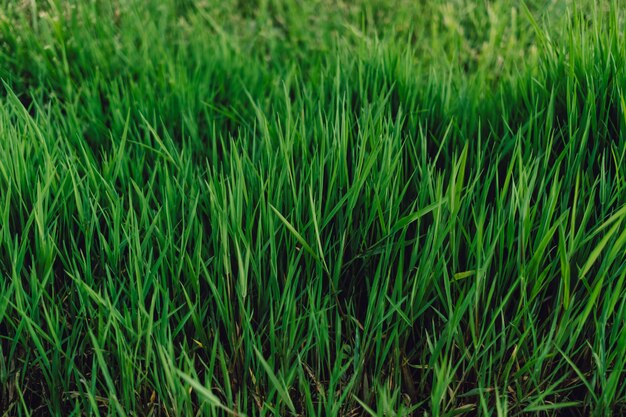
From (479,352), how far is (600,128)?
54 centimetres

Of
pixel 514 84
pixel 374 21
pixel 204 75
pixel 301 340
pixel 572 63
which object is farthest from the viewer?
pixel 374 21

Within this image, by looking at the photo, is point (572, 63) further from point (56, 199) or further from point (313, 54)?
point (56, 199)

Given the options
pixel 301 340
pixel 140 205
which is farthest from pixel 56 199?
pixel 301 340

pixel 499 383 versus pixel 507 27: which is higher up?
pixel 507 27

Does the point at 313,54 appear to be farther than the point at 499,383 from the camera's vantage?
Yes

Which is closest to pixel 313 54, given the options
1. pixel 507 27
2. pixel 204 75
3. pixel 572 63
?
pixel 204 75

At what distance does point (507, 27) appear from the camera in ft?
6.87

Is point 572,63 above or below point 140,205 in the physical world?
above

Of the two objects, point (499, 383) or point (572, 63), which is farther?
point (572, 63)

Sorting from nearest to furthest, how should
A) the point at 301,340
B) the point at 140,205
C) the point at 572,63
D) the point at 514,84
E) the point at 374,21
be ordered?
1. the point at 301,340
2. the point at 140,205
3. the point at 572,63
4. the point at 514,84
5. the point at 374,21

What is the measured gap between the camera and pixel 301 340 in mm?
1096

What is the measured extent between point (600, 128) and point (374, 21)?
41.9 inches

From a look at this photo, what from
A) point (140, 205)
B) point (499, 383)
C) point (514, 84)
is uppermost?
point (514, 84)

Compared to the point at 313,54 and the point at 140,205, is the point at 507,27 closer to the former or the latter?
the point at 313,54
